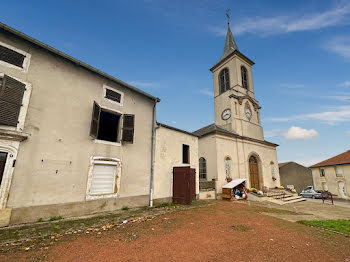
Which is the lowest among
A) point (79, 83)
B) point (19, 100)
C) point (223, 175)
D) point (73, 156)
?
point (223, 175)

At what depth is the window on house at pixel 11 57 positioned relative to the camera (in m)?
6.03

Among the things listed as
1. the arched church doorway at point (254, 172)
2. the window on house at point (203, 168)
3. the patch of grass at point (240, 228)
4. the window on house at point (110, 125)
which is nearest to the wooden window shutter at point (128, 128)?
the window on house at point (110, 125)

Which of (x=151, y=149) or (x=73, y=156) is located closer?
(x=73, y=156)

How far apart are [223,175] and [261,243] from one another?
11584mm

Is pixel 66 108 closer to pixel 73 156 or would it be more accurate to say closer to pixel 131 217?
pixel 73 156

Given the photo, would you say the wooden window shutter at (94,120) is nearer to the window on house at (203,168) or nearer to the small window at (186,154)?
the small window at (186,154)

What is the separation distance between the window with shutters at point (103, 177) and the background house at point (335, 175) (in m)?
32.2

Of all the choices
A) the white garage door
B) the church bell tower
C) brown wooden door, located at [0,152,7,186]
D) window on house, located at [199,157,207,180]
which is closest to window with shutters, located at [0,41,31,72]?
brown wooden door, located at [0,152,7,186]

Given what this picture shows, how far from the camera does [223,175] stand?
1583cm

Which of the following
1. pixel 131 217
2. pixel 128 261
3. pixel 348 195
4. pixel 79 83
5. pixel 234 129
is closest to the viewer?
pixel 128 261

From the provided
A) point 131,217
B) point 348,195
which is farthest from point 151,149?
point 348,195

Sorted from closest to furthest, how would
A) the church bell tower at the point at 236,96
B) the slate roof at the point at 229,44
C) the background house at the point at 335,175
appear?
the church bell tower at the point at 236,96
the background house at the point at 335,175
the slate roof at the point at 229,44

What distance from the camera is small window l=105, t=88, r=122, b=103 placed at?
8.90m

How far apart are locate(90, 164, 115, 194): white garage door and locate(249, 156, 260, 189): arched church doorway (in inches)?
623
